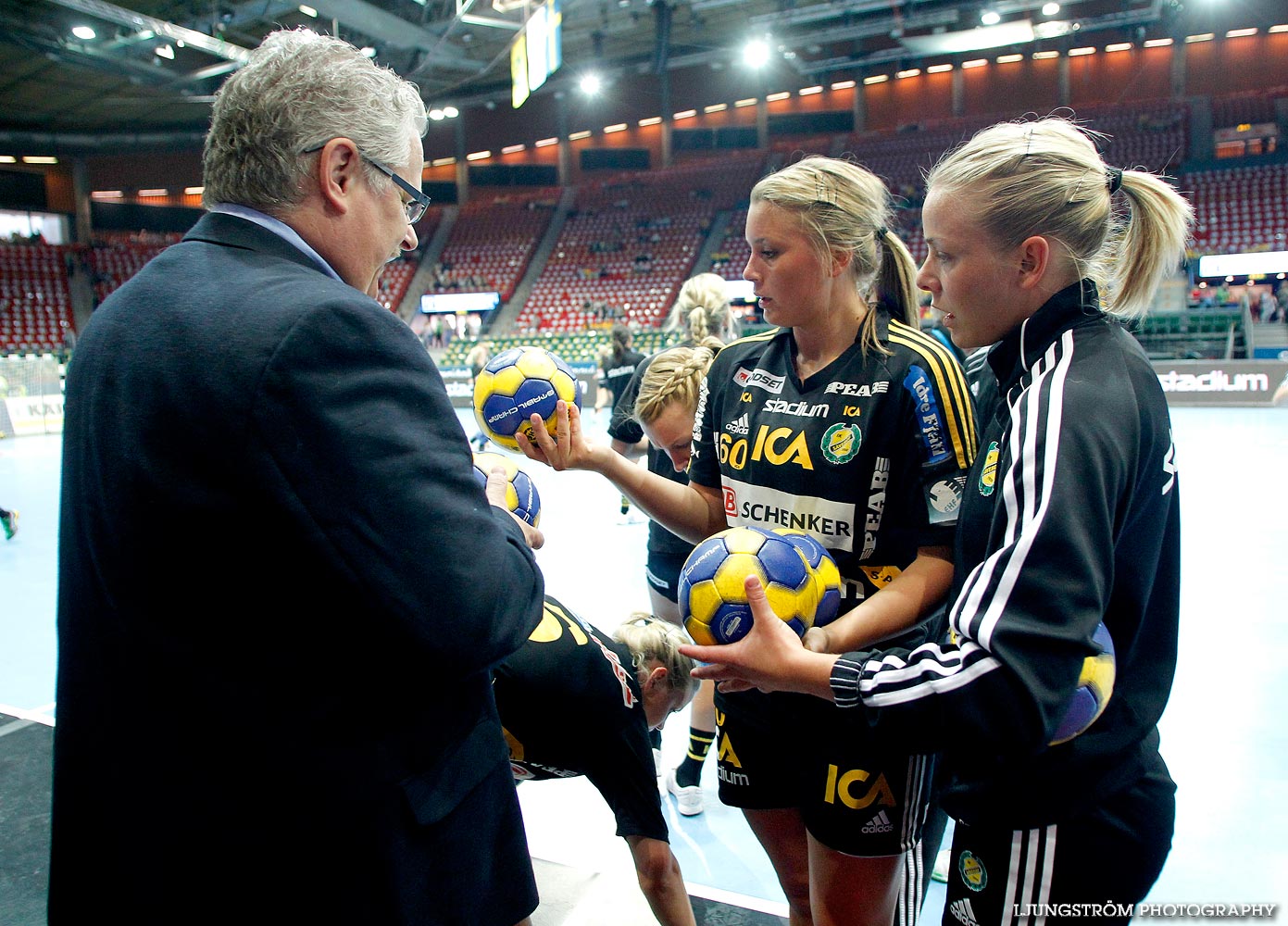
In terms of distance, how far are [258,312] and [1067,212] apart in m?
1.16

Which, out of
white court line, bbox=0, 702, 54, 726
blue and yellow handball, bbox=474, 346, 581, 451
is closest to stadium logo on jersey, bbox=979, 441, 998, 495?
blue and yellow handball, bbox=474, 346, 581, 451

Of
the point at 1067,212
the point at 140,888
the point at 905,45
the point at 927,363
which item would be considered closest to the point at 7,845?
the point at 140,888

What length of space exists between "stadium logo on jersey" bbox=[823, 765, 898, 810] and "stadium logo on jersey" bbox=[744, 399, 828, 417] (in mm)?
716

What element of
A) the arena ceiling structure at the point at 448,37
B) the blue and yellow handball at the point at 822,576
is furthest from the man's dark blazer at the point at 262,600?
the arena ceiling structure at the point at 448,37

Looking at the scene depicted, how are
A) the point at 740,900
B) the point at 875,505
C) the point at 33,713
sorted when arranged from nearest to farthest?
1. the point at 875,505
2. the point at 740,900
3. the point at 33,713

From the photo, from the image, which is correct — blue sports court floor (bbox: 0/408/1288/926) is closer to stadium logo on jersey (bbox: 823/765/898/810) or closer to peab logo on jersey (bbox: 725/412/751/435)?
stadium logo on jersey (bbox: 823/765/898/810)

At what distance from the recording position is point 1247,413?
43.7 ft

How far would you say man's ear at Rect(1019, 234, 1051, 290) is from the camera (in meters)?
1.29

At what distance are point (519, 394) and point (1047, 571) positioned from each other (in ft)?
4.72

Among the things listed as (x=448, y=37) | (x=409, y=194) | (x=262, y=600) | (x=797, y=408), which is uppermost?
(x=448, y=37)

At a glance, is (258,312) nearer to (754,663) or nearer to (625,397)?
(754,663)

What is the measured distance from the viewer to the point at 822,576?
161cm

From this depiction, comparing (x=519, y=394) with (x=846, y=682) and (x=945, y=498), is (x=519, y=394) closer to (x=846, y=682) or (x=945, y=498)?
(x=945, y=498)

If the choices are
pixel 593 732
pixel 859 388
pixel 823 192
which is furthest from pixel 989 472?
pixel 593 732
